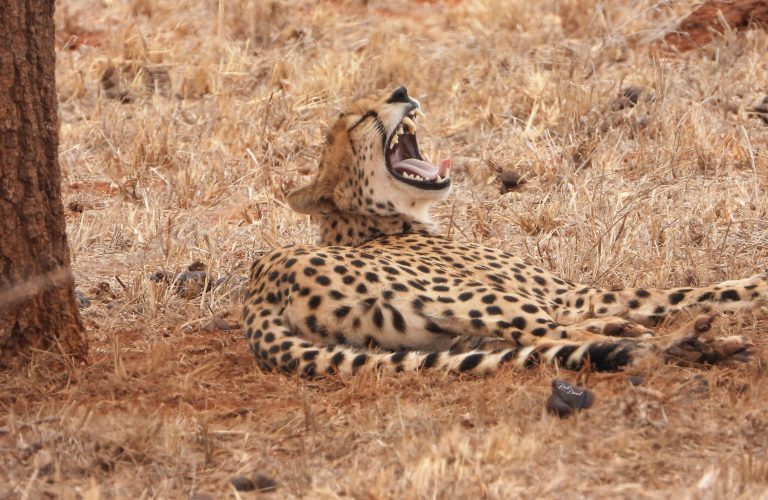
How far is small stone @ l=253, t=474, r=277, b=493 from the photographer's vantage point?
9.84ft

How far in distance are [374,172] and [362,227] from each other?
212 mm

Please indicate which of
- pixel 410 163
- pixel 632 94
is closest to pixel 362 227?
pixel 410 163

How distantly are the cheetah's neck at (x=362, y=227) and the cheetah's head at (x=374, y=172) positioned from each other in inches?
1.3

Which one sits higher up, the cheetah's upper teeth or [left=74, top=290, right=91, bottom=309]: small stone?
the cheetah's upper teeth

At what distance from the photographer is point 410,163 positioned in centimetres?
506

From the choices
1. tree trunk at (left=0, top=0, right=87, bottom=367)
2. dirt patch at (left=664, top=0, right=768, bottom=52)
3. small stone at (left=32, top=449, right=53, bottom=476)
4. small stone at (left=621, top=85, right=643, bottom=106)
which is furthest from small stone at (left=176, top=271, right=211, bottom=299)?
dirt patch at (left=664, top=0, right=768, bottom=52)

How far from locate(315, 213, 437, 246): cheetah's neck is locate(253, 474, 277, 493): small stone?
2025mm

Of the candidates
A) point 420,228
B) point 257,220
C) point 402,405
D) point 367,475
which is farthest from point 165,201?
point 367,475

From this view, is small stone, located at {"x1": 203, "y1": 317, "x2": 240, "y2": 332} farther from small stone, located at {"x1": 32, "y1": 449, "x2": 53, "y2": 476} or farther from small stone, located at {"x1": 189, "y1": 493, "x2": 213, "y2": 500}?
small stone, located at {"x1": 189, "y1": 493, "x2": 213, "y2": 500}

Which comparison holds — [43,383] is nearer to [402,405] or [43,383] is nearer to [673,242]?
[402,405]

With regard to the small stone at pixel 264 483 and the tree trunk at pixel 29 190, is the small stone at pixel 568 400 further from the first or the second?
the tree trunk at pixel 29 190

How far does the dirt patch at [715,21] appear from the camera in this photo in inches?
315

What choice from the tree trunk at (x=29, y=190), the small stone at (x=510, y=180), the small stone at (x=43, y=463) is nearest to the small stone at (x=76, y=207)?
the small stone at (x=510, y=180)

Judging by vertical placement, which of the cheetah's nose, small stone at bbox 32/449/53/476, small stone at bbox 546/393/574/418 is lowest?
small stone at bbox 32/449/53/476
